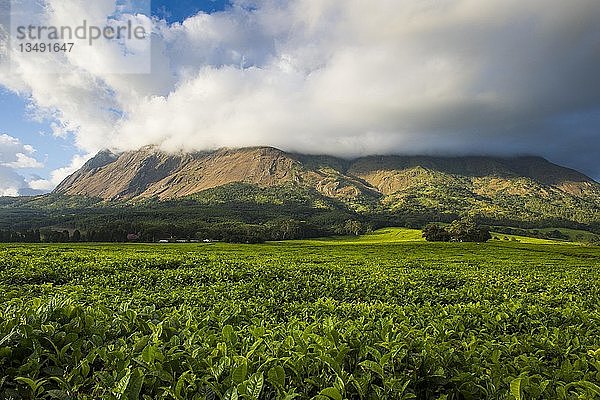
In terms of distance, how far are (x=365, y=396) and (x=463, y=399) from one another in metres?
1.05

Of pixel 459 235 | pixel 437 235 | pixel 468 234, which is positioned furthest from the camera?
pixel 459 235

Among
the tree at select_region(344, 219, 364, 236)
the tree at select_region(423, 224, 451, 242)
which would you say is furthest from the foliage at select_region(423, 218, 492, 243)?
the tree at select_region(344, 219, 364, 236)

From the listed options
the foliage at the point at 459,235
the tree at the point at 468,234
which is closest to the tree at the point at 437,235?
the foliage at the point at 459,235

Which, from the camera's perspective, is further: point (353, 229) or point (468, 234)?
point (353, 229)

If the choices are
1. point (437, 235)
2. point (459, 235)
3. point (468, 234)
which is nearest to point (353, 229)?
point (437, 235)

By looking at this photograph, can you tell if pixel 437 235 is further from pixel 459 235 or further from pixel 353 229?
pixel 353 229

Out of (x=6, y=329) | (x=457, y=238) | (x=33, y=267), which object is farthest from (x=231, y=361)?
(x=457, y=238)

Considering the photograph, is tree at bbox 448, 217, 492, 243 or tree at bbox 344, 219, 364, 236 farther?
tree at bbox 344, 219, 364, 236

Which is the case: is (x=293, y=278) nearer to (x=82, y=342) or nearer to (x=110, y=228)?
(x=82, y=342)

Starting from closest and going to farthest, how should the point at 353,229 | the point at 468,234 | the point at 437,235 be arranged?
the point at 437,235 → the point at 468,234 → the point at 353,229

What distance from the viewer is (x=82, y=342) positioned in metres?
3.79

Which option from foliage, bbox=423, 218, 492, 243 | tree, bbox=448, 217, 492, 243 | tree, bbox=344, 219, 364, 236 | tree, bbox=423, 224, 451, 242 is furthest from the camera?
tree, bbox=344, 219, 364, 236

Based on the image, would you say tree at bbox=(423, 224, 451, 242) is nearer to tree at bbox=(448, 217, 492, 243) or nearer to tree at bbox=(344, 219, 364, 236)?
tree at bbox=(448, 217, 492, 243)

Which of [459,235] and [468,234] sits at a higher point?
[468,234]
